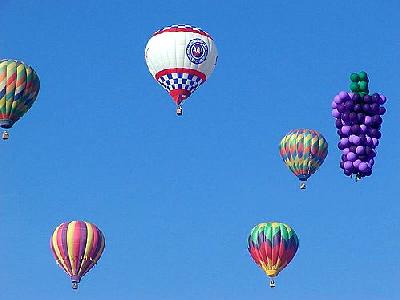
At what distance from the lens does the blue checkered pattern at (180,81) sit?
7500 centimetres

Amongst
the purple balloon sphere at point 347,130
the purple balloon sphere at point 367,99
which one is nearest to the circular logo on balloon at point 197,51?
the purple balloon sphere at point 367,99

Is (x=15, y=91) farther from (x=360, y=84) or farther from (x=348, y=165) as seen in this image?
(x=348, y=165)

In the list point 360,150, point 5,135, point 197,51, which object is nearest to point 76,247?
point 5,135

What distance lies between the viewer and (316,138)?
274 feet

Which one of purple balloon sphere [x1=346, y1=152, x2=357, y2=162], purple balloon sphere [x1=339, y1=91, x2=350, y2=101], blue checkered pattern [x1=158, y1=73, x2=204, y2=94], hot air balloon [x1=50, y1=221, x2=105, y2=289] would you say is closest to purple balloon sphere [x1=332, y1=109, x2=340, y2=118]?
purple balloon sphere [x1=339, y1=91, x2=350, y2=101]

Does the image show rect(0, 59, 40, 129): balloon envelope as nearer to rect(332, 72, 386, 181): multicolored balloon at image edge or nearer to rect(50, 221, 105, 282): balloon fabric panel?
rect(50, 221, 105, 282): balloon fabric panel

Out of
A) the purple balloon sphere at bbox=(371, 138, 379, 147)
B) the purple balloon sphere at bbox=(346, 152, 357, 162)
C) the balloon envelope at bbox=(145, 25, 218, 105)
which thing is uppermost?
the balloon envelope at bbox=(145, 25, 218, 105)

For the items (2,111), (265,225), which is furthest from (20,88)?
(265,225)

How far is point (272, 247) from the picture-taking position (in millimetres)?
82000

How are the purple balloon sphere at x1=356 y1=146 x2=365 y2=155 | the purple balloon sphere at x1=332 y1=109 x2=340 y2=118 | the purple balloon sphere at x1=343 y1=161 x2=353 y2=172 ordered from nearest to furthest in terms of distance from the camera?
1. the purple balloon sphere at x1=356 y1=146 x2=365 y2=155
2. the purple balloon sphere at x1=343 y1=161 x2=353 y2=172
3. the purple balloon sphere at x1=332 y1=109 x2=340 y2=118

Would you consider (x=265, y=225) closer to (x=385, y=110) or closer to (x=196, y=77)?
(x=196, y=77)

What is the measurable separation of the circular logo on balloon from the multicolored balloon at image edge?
40.4 ft

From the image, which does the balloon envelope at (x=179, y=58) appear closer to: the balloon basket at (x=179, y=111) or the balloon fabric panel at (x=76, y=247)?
the balloon basket at (x=179, y=111)

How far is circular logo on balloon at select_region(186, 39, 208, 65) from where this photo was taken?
2938 inches
